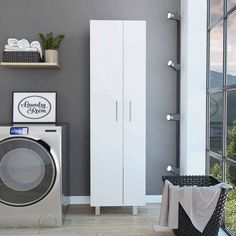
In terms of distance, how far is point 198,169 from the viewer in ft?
11.0

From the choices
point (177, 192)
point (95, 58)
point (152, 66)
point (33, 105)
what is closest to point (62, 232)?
point (177, 192)

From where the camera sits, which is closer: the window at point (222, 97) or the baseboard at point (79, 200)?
the window at point (222, 97)

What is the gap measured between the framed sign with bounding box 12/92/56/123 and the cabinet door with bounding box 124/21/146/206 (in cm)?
80

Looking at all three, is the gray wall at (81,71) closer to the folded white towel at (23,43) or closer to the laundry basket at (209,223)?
Result: the folded white towel at (23,43)

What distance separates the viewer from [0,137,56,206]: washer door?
297 cm

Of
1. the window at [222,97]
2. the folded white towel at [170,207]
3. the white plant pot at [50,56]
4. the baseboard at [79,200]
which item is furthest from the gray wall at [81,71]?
the folded white towel at [170,207]

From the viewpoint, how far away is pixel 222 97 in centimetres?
292

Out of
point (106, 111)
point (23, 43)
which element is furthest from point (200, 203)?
point (23, 43)

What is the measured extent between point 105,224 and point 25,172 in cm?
85

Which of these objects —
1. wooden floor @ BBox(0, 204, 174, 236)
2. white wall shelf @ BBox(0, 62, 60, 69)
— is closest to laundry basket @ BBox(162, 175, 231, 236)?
wooden floor @ BBox(0, 204, 174, 236)

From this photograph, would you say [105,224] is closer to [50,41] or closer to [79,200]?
[79,200]

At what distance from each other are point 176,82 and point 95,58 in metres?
0.95

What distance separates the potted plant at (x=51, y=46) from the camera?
131 inches

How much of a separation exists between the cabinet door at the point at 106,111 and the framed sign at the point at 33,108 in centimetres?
52
